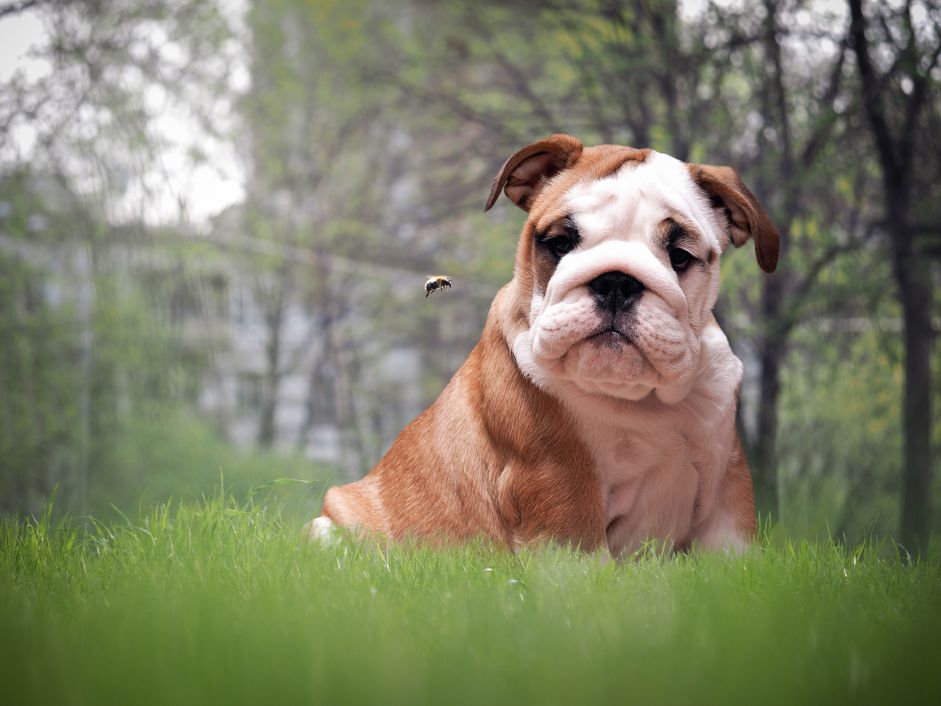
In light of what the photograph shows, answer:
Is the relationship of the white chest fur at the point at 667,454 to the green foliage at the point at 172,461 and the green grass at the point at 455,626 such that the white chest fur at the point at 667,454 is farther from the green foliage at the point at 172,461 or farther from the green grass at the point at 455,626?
the green foliage at the point at 172,461

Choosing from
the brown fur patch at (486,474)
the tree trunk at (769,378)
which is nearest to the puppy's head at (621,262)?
the brown fur patch at (486,474)

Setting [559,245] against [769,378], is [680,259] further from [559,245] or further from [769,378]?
[769,378]

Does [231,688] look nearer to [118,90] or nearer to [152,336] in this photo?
[152,336]

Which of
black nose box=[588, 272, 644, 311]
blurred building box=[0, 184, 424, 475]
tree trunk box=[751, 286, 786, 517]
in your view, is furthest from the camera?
blurred building box=[0, 184, 424, 475]

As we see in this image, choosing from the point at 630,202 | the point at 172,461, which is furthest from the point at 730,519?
the point at 172,461

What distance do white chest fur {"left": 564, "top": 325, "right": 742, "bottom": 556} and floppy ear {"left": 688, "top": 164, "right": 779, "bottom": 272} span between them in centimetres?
27

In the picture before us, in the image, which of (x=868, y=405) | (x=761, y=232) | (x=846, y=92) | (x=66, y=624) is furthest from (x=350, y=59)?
(x=66, y=624)

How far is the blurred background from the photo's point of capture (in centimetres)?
515

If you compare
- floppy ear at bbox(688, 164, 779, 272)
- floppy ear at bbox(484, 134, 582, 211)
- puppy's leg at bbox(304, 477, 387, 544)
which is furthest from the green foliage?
floppy ear at bbox(688, 164, 779, 272)

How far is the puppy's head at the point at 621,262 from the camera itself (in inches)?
103

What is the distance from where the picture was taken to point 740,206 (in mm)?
2898

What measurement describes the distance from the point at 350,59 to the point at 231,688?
6.59 m

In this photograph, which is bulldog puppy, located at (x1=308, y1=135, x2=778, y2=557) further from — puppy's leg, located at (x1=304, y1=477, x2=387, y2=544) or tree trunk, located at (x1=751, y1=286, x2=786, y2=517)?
tree trunk, located at (x1=751, y1=286, x2=786, y2=517)

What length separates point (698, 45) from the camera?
5.30 m
